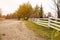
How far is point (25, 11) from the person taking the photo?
3981cm

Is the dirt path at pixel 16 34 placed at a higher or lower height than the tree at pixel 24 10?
lower

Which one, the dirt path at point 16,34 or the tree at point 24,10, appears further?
the tree at point 24,10

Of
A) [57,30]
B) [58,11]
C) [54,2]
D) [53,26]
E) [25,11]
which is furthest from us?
[25,11]

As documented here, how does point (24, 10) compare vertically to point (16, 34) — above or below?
above

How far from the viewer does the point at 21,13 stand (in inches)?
1586

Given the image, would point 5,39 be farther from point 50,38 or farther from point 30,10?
point 30,10

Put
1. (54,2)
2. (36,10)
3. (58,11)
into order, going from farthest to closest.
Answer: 1. (36,10)
2. (54,2)
3. (58,11)

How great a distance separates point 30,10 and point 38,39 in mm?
33187

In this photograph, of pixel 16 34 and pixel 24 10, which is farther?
pixel 24 10

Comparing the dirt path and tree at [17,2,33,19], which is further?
tree at [17,2,33,19]

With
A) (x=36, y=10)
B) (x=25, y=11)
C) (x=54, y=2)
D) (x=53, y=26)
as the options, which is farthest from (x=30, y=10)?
(x=53, y=26)

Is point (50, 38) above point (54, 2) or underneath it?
underneath

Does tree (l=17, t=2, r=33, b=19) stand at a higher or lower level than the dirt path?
higher

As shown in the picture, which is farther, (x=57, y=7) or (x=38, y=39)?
(x=57, y=7)
